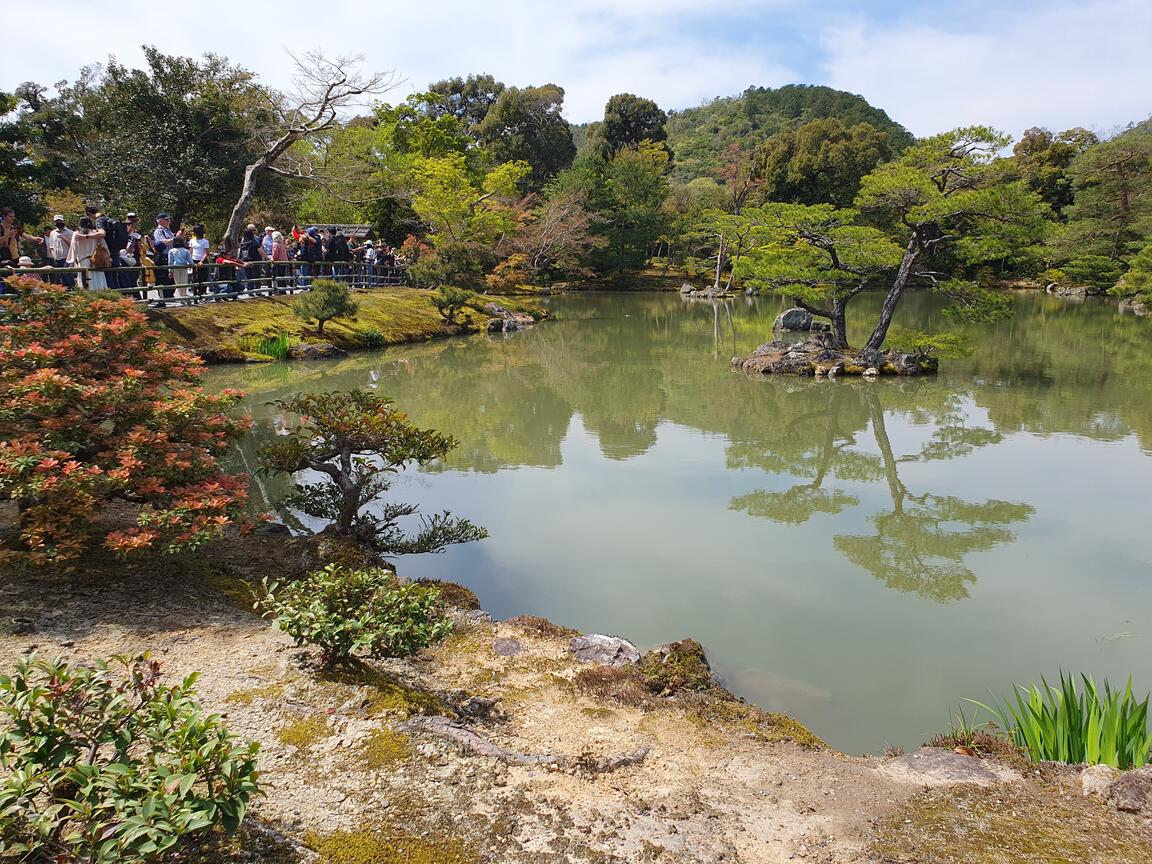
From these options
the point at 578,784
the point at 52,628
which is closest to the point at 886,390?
the point at 578,784

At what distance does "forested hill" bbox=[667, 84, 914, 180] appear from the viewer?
6148cm

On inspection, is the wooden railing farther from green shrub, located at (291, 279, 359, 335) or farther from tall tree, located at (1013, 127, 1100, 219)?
tall tree, located at (1013, 127, 1100, 219)

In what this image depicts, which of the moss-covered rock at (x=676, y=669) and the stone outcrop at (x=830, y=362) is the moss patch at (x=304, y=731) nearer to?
the moss-covered rock at (x=676, y=669)

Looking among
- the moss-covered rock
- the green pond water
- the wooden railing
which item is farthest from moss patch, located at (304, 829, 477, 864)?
the wooden railing

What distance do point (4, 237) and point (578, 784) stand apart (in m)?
12.4

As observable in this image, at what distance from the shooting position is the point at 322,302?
51.4 feet

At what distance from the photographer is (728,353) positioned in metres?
18.5

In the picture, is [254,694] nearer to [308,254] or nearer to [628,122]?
[308,254]

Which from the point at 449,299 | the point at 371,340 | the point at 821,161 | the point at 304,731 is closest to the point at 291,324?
the point at 371,340

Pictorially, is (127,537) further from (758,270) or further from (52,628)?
(758,270)

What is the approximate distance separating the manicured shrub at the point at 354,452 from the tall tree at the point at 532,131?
3912 cm

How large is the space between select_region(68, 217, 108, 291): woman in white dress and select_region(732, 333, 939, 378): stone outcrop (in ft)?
40.5

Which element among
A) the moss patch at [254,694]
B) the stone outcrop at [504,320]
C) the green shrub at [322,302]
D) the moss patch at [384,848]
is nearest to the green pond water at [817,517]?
the green shrub at [322,302]

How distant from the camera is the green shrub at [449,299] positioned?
20.5 m
